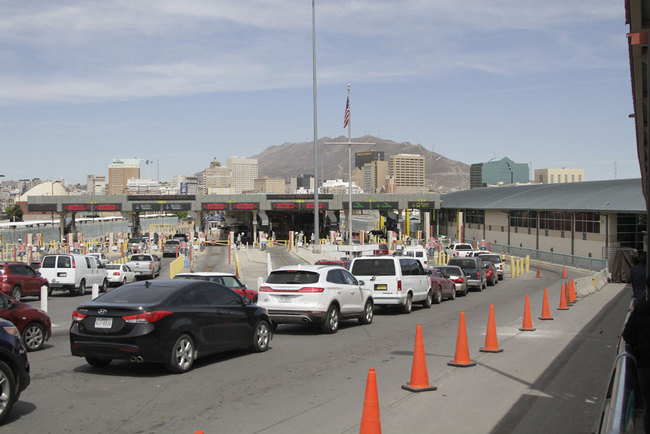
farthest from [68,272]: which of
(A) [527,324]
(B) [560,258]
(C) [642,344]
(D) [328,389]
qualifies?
(B) [560,258]

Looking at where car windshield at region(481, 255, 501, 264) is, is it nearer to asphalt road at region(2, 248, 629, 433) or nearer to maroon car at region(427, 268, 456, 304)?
maroon car at region(427, 268, 456, 304)

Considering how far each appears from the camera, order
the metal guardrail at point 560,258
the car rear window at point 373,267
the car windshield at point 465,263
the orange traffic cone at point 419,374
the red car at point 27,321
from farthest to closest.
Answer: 1. the metal guardrail at point 560,258
2. the car windshield at point 465,263
3. the car rear window at point 373,267
4. the red car at point 27,321
5. the orange traffic cone at point 419,374

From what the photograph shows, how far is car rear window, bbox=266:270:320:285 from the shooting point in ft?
52.1

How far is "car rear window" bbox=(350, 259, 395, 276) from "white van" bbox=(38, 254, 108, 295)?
1393 cm

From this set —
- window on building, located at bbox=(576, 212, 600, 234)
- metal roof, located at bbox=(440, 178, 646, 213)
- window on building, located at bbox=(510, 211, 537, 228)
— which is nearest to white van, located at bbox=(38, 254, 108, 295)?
metal roof, located at bbox=(440, 178, 646, 213)

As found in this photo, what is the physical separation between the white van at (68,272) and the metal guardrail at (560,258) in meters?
33.2

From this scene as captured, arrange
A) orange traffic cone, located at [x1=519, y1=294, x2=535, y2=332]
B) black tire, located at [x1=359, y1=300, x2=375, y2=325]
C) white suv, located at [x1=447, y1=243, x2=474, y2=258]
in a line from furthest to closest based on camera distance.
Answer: white suv, located at [x1=447, y1=243, x2=474, y2=258] → black tire, located at [x1=359, y1=300, x2=375, y2=325] → orange traffic cone, located at [x1=519, y1=294, x2=535, y2=332]

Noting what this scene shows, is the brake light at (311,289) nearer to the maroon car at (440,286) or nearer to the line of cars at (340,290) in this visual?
the line of cars at (340,290)

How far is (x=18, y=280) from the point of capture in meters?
24.2

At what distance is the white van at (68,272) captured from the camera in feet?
93.5

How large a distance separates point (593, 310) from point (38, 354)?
17.3 meters

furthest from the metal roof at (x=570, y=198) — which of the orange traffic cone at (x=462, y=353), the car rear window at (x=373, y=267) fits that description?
the orange traffic cone at (x=462, y=353)

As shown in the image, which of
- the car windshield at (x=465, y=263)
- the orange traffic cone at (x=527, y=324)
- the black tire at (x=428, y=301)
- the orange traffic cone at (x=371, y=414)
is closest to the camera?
the orange traffic cone at (x=371, y=414)

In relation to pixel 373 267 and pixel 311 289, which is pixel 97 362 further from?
pixel 373 267
